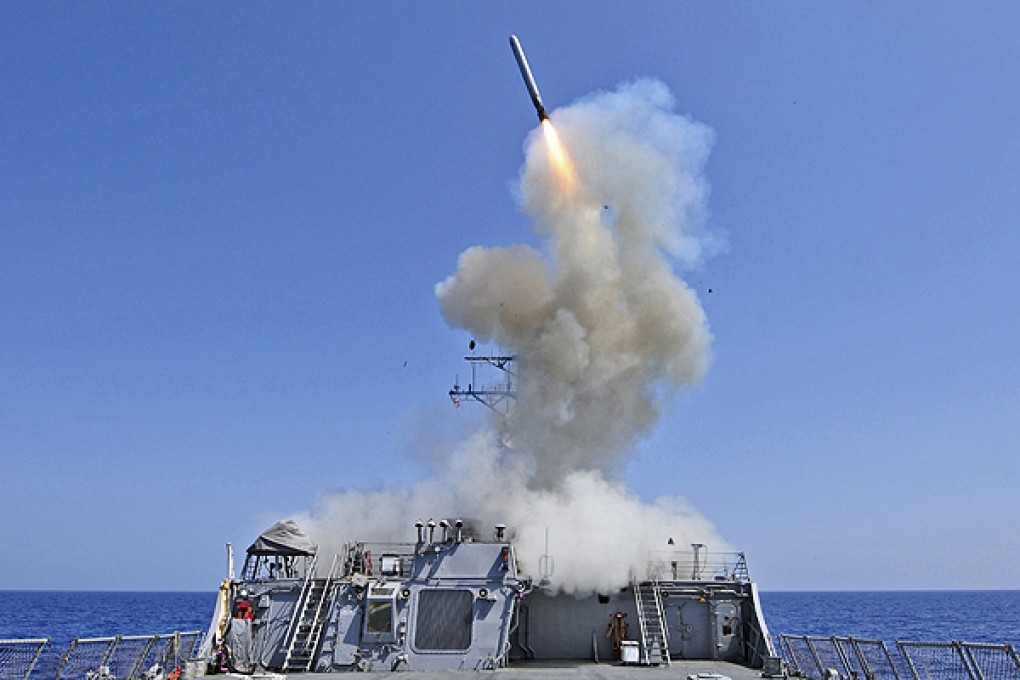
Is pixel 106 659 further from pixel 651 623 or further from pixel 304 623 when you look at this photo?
pixel 651 623

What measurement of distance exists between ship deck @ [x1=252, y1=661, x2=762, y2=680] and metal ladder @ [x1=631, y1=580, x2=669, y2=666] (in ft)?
1.10

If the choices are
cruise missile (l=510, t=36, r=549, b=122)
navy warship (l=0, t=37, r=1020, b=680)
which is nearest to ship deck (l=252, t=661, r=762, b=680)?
navy warship (l=0, t=37, r=1020, b=680)

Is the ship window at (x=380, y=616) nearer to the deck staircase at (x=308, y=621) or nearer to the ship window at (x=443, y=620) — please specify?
the ship window at (x=443, y=620)

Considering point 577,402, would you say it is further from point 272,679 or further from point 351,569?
point 272,679

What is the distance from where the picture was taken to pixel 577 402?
27031 millimetres

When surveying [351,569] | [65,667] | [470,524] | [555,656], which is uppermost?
[470,524]

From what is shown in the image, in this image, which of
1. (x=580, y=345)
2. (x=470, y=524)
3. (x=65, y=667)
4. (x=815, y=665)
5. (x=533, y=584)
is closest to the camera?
(x=65, y=667)

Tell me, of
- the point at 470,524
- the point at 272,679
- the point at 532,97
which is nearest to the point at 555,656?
the point at 470,524

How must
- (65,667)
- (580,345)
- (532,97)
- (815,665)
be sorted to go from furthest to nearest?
(532,97), (580,345), (815,665), (65,667)

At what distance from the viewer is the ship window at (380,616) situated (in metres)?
20.6

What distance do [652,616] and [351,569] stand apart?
741 cm

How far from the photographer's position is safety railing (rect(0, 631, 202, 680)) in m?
16.5

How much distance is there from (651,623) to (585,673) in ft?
Answer: 11.1

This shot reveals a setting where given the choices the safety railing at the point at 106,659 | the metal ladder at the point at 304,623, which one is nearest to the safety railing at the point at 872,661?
→ the metal ladder at the point at 304,623
